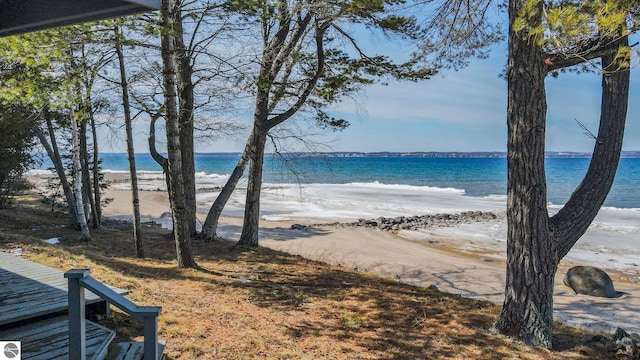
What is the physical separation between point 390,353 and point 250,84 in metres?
5.90

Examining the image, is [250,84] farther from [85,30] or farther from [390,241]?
[390,241]

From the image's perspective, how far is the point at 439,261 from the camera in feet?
39.0

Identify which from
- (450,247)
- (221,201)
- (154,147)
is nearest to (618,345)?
(221,201)

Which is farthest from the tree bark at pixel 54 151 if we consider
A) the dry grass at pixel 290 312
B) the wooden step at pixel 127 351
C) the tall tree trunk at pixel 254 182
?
the wooden step at pixel 127 351

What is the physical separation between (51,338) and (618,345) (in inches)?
235

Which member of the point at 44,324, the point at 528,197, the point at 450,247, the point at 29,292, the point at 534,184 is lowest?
the point at 450,247

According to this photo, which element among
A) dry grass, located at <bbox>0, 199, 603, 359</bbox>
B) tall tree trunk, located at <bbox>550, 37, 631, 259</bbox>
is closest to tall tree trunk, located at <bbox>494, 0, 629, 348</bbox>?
tall tree trunk, located at <bbox>550, 37, 631, 259</bbox>

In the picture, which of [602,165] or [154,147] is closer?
[602,165]

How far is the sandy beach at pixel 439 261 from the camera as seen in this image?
7.95 metres

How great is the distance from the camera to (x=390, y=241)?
15094 mm

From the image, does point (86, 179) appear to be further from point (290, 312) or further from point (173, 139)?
point (290, 312)

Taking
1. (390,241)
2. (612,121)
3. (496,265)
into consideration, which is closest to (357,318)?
(612,121)

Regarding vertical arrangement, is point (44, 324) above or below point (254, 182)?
below

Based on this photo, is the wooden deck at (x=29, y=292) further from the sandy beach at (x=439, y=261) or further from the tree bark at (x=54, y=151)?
the sandy beach at (x=439, y=261)
